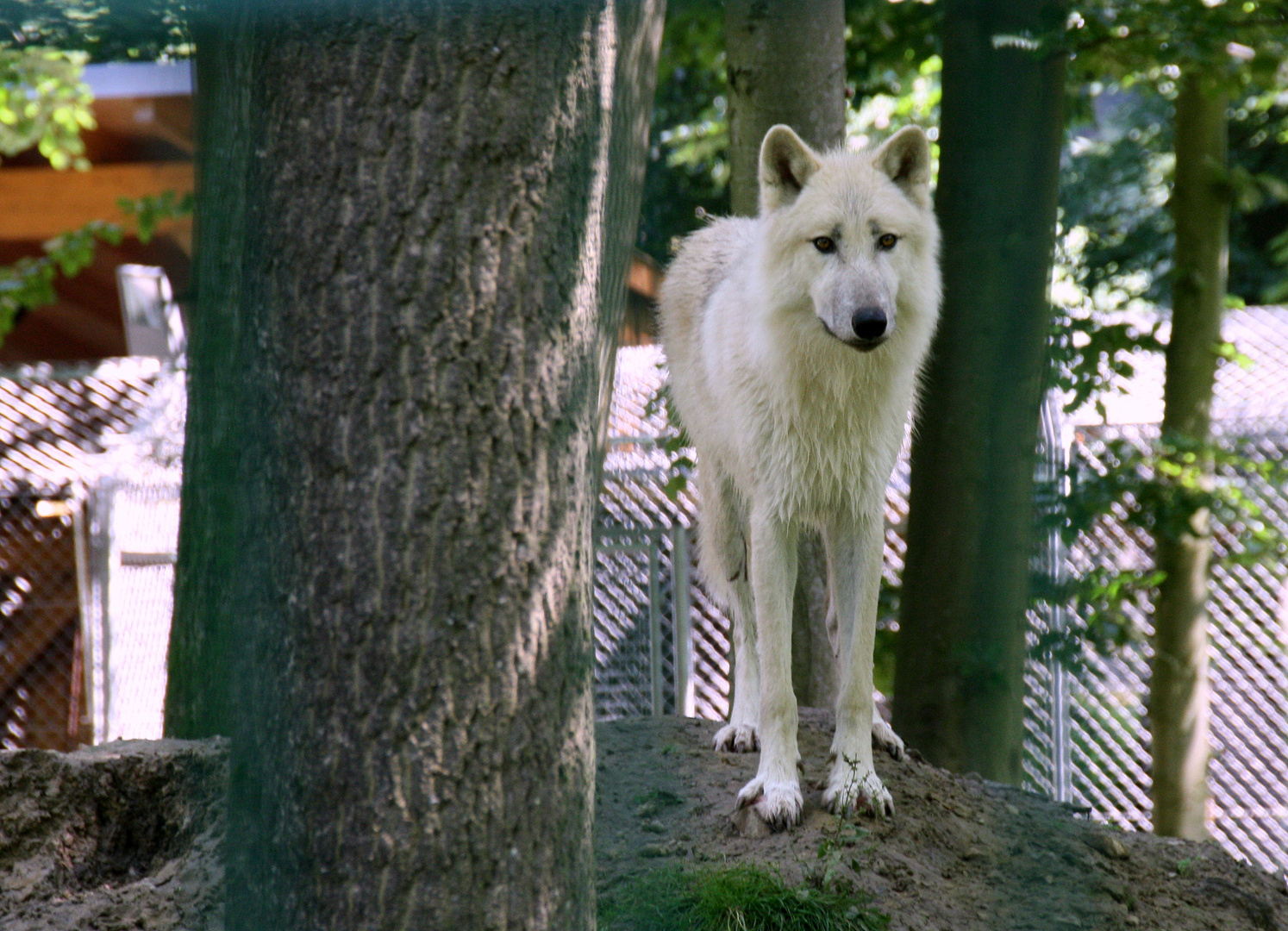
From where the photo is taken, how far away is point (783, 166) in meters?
3.49

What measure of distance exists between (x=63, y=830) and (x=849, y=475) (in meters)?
2.55

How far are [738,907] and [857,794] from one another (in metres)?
0.70

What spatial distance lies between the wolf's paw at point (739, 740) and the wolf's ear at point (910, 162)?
1.86 metres

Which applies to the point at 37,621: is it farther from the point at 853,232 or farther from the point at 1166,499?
the point at 1166,499

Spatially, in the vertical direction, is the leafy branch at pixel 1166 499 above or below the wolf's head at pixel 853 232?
below

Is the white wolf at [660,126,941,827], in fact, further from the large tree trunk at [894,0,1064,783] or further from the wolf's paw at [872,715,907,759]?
the large tree trunk at [894,0,1064,783]

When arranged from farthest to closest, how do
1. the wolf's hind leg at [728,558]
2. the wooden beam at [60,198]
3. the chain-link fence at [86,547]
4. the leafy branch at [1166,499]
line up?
the wooden beam at [60,198] → the chain-link fence at [86,547] → the leafy branch at [1166,499] → the wolf's hind leg at [728,558]

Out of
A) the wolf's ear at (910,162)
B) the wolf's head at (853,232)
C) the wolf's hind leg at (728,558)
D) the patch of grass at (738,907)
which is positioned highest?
the wolf's ear at (910,162)

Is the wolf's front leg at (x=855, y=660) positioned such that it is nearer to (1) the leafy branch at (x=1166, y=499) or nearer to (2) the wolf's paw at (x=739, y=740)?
(2) the wolf's paw at (x=739, y=740)

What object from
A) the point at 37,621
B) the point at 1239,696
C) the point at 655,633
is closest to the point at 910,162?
the point at 655,633

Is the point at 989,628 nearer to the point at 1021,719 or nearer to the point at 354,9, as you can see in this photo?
the point at 1021,719

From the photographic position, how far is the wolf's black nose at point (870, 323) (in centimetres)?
299

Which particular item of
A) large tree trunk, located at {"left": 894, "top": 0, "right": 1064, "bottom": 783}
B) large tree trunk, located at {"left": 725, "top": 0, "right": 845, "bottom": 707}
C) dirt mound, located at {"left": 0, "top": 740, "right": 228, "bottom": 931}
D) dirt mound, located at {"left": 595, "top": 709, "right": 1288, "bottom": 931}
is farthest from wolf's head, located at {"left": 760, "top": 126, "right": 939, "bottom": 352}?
dirt mound, located at {"left": 0, "top": 740, "right": 228, "bottom": 931}

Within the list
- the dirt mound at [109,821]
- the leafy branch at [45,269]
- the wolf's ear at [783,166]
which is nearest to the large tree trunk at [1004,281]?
the wolf's ear at [783,166]
